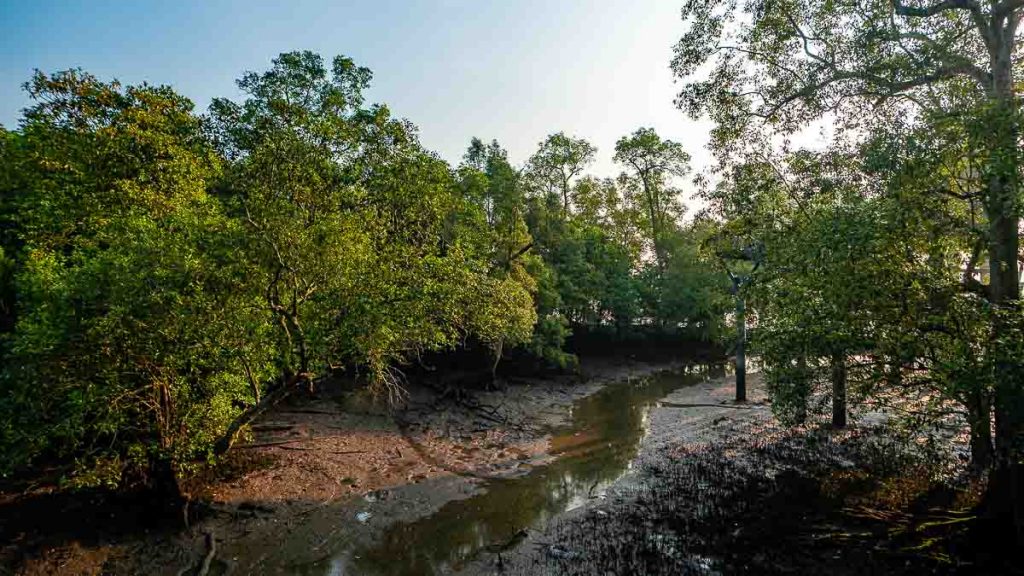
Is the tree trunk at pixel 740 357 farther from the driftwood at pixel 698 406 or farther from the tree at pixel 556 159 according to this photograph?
the tree at pixel 556 159

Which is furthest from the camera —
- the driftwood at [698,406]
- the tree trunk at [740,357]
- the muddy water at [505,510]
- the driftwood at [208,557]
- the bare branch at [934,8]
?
the driftwood at [698,406]

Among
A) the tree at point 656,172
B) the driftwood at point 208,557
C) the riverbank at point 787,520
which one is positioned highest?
the tree at point 656,172

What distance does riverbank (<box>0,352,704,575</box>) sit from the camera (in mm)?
10477

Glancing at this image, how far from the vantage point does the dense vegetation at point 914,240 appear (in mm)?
7250

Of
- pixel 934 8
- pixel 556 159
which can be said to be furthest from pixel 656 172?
pixel 934 8

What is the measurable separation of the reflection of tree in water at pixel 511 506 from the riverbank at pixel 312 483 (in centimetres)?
81

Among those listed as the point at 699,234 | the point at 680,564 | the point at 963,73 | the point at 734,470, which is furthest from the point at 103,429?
the point at 699,234

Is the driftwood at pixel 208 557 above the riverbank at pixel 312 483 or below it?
below

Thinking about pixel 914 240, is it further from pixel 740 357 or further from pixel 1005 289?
pixel 740 357

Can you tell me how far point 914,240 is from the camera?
27.9 ft

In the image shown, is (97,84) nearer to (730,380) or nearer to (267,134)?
(267,134)

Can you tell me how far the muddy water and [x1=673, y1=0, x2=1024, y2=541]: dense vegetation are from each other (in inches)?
280

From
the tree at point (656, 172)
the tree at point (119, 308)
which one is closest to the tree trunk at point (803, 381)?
the tree at point (119, 308)

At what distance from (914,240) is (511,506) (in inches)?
455
